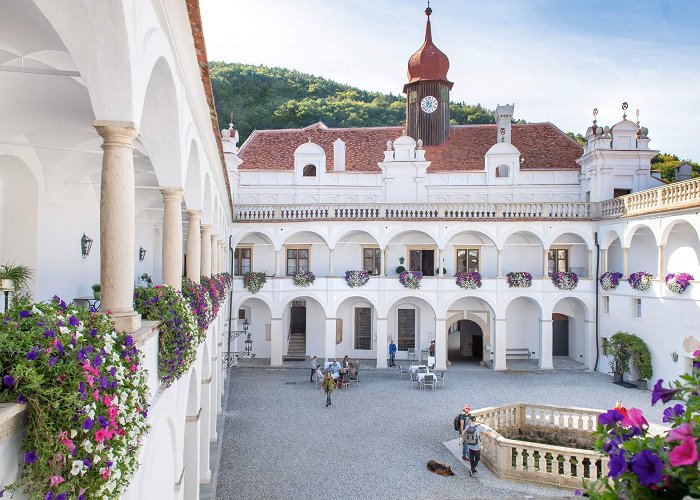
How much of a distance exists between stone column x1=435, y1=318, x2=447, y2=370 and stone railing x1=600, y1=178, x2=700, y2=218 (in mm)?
10089

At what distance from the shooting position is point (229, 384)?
23.9 metres

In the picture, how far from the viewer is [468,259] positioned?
98.7 feet

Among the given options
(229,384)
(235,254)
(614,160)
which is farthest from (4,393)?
(614,160)

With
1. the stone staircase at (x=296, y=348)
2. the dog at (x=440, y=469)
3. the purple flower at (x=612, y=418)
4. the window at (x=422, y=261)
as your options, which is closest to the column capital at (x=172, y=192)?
the purple flower at (x=612, y=418)

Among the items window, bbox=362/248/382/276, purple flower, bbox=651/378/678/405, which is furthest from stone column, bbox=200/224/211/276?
window, bbox=362/248/382/276

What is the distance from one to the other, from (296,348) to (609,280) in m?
17.4

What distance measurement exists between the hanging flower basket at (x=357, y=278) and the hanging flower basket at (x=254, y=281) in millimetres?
4491

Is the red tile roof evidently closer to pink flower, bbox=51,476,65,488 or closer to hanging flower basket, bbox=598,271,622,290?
hanging flower basket, bbox=598,271,622,290

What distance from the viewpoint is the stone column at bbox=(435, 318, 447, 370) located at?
27.6 meters

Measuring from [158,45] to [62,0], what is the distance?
4.94 feet

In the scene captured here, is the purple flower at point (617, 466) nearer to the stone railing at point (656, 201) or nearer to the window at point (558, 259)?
the stone railing at point (656, 201)

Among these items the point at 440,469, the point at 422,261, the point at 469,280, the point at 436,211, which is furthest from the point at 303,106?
the point at 440,469

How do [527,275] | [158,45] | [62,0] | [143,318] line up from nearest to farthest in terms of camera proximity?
[62,0] → [158,45] → [143,318] → [527,275]

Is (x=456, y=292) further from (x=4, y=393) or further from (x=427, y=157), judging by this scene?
(x=4, y=393)
